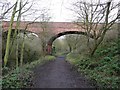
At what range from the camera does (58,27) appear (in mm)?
38156

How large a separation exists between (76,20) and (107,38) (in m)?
3.92

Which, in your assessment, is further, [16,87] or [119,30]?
[119,30]

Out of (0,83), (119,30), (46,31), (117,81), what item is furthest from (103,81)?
(46,31)

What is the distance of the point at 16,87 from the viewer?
24.0 ft

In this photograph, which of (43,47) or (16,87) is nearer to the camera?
(16,87)

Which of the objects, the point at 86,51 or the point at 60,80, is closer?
the point at 60,80

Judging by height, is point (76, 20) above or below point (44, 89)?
above

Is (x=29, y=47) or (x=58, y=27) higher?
(x=58, y=27)

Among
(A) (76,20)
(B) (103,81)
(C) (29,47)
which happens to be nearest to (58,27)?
(C) (29,47)

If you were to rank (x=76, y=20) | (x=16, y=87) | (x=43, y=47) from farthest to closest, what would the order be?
(x=43, y=47), (x=76, y=20), (x=16, y=87)

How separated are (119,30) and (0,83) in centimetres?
1412

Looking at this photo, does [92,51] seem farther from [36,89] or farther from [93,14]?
[36,89]

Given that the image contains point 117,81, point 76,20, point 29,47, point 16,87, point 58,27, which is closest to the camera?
point 16,87

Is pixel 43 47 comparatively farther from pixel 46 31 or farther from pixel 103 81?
pixel 103 81
